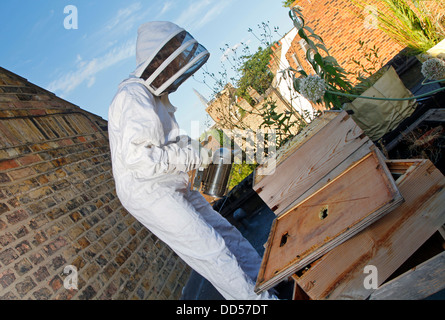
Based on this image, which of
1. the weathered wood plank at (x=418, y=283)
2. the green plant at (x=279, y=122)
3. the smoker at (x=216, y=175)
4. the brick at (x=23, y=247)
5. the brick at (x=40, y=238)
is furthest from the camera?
the green plant at (x=279, y=122)

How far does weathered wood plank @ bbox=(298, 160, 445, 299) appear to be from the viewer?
151 centimetres

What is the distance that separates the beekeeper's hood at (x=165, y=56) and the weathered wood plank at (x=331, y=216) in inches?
59.9

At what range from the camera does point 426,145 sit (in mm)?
2361

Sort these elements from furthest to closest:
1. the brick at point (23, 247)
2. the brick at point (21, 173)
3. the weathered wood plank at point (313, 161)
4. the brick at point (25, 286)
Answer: the brick at point (21, 173), the brick at point (23, 247), the brick at point (25, 286), the weathered wood plank at point (313, 161)

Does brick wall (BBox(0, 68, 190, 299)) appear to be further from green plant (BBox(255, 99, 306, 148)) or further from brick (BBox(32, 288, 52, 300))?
green plant (BBox(255, 99, 306, 148))

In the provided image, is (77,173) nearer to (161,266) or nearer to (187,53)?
(161,266)

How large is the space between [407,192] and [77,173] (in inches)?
117

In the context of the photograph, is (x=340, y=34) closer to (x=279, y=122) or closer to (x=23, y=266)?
(x=279, y=122)

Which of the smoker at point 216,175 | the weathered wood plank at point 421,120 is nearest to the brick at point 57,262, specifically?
the smoker at point 216,175

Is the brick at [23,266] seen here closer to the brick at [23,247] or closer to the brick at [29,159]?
the brick at [23,247]

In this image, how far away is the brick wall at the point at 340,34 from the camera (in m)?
12.6

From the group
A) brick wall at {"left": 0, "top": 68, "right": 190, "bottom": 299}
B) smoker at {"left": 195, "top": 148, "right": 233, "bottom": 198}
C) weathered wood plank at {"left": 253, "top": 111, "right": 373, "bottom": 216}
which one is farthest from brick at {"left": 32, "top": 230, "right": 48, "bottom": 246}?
weathered wood plank at {"left": 253, "top": 111, "right": 373, "bottom": 216}

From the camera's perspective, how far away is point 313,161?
6.82ft

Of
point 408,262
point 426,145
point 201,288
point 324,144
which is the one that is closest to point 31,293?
point 201,288
